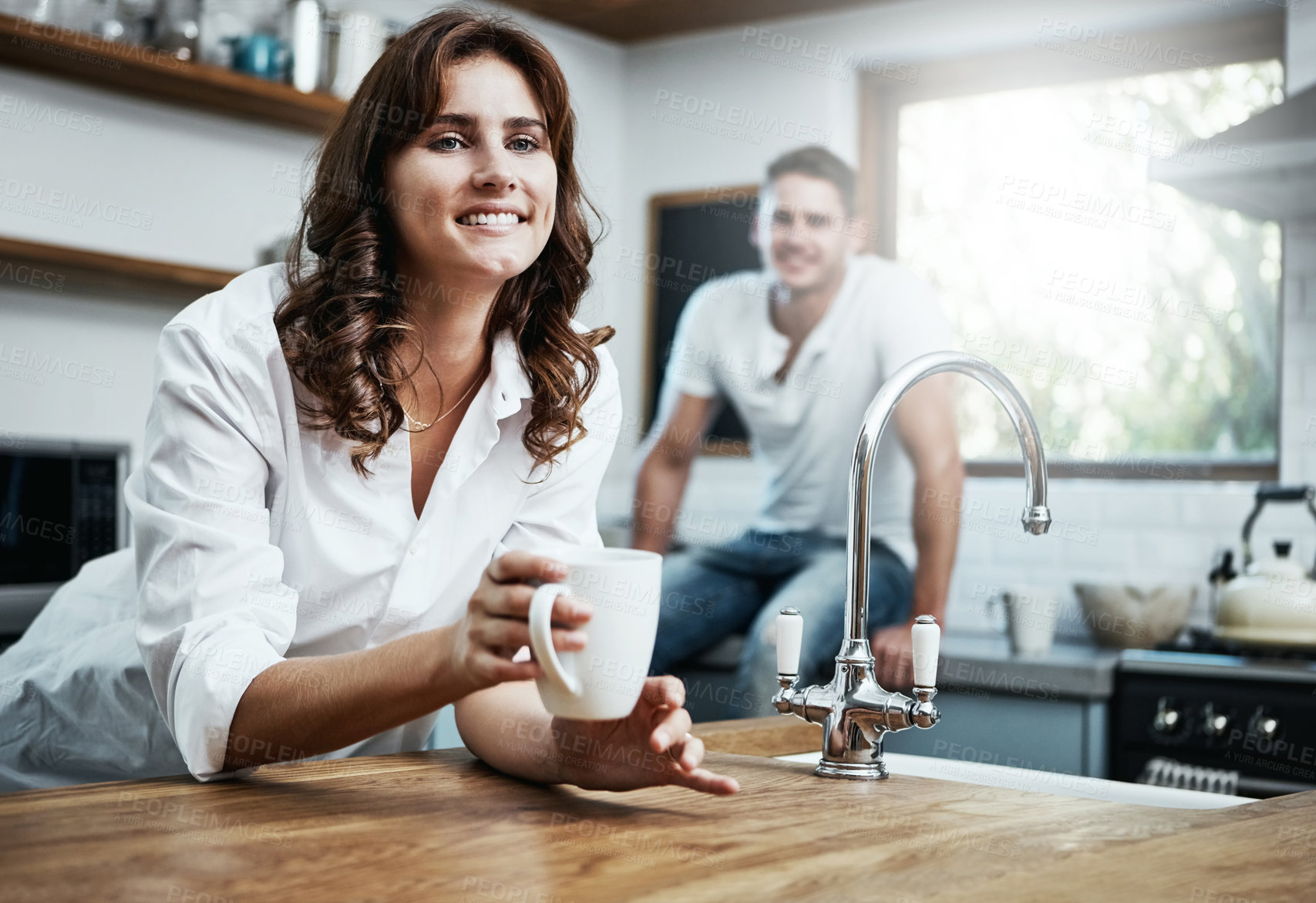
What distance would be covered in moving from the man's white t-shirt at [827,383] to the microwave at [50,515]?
1477mm

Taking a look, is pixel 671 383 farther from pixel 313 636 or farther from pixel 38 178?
pixel 313 636

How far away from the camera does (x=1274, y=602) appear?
100 inches

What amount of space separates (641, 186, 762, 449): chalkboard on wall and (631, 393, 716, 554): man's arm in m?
0.26

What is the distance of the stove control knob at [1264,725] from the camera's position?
2.41 meters

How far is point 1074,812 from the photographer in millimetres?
978

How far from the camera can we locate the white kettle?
2525 millimetres

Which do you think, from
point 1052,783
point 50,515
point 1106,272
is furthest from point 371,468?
point 1106,272

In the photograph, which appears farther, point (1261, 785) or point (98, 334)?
point (98, 334)

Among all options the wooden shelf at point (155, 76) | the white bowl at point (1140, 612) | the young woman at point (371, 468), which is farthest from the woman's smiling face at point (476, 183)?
the white bowl at point (1140, 612)

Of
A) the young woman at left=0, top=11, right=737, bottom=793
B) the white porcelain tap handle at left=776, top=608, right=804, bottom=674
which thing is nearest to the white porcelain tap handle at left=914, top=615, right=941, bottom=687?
the white porcelain tap handle at left=776, top=608, right=804, bottom=674

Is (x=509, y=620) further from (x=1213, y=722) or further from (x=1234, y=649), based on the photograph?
(x=1234, y=649)

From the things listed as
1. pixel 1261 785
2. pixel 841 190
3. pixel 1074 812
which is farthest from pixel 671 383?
pixel 1074 812

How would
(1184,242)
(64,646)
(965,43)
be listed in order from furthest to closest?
(965,43) < (1184,242) < (64,646)

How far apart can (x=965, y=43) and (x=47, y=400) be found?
2.45 meters
